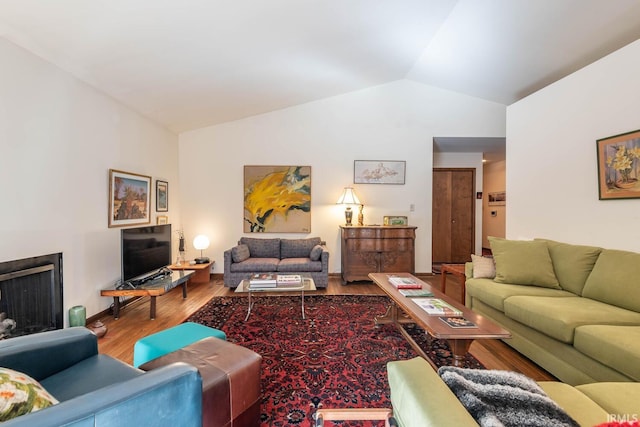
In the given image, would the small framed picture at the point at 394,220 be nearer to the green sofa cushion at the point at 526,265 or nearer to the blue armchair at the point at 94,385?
the green sofa cushion at the point at 526,265

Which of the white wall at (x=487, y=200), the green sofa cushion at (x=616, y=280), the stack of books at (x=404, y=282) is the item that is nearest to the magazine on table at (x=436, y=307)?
the stack of books at (x=404, y=282)

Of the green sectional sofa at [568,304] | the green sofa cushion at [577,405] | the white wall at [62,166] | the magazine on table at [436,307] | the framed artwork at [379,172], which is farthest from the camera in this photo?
the framed artwork at [379,172]

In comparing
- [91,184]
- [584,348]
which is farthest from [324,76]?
[584,348]

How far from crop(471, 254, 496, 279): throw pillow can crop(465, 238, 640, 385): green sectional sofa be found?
44 millimetres

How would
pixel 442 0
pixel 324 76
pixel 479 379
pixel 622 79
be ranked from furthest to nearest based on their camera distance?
pixel 324 76, pixel 442 0, pixel 622 79, pixel 479 379

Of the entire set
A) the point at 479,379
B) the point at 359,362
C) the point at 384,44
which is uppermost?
the point at 384,44

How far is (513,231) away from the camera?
12.0ft

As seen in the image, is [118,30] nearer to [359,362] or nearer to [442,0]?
[442,0]

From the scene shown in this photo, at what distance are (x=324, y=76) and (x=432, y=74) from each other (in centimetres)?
183

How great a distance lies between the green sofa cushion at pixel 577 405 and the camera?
3.44 ft

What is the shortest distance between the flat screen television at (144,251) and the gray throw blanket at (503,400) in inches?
131

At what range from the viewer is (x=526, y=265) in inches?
107

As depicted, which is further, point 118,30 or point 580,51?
point 580,51

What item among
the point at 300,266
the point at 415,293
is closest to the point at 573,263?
the point at 415,293
